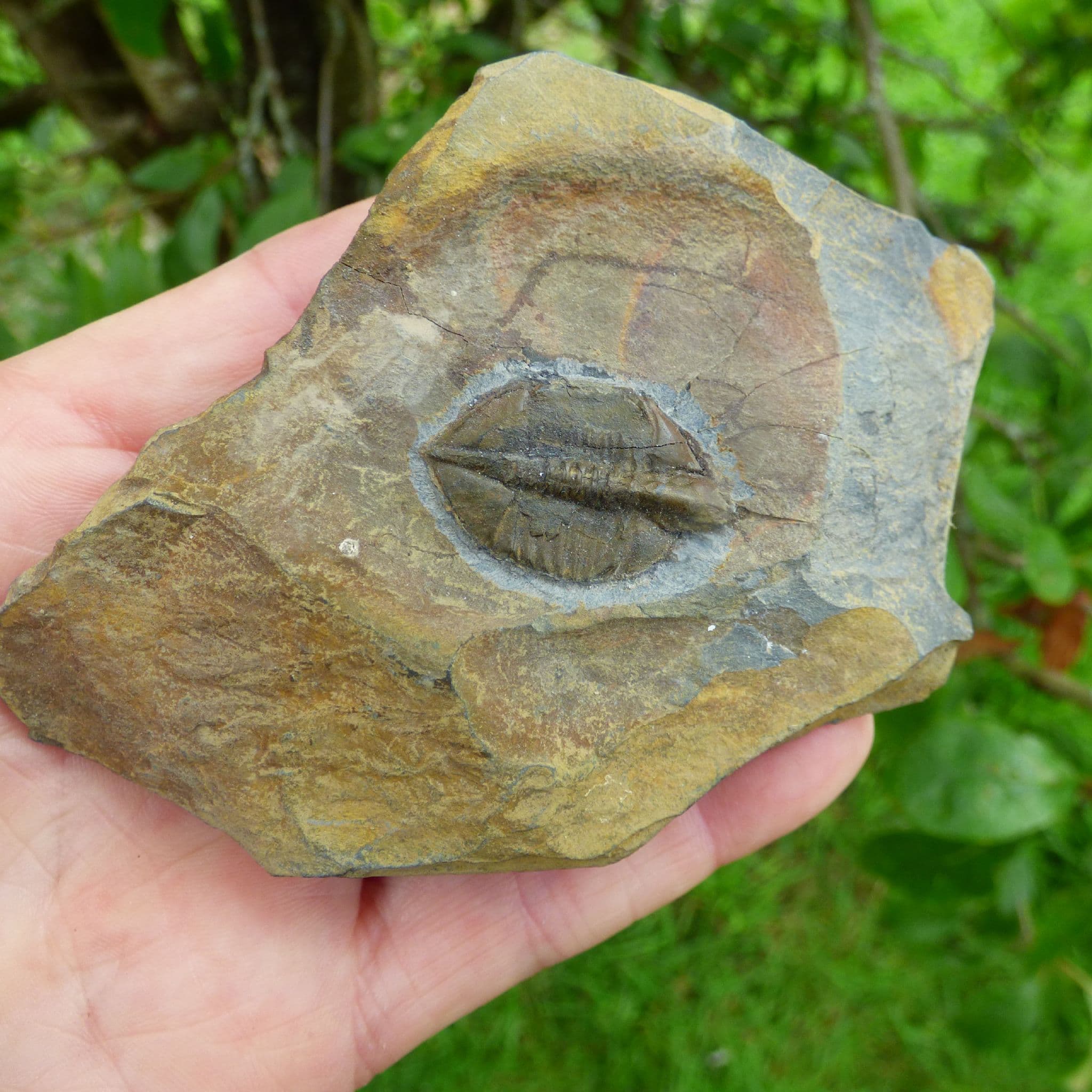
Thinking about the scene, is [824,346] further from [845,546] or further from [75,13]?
[75,13]

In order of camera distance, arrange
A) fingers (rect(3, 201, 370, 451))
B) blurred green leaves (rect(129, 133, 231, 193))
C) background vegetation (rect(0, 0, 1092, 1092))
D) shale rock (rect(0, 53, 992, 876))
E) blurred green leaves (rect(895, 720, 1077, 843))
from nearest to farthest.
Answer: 1. shale rock (rect(0, 53, 992, 876))
2. blurred green leaves (rect(895, 720, 1077, 843))
3. fingers (rect(3, 201, 370, 451))
4. background vegetation (rect(0, 0, 1092, 1092))
5. blurred green leaves (rect(129, 133, 231, 193))

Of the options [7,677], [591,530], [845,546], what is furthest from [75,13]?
[845,546]

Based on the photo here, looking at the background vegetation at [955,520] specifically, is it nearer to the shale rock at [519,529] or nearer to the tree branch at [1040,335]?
the tree branch at [1040,335]

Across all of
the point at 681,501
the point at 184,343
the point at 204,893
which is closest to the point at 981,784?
the point at 681,501

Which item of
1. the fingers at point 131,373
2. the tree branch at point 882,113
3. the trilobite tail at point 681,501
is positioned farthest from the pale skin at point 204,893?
the tree branch at point 882,113

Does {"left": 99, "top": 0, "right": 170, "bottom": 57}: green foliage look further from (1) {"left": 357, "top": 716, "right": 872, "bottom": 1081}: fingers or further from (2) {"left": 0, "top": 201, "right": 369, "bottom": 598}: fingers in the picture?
(1) {"left": 357, "top": 716, "right": 872, "bottom": 1081}: fingers

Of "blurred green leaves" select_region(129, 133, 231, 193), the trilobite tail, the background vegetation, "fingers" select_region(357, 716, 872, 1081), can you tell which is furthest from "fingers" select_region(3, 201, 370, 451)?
"fingers" select_region(357, 716, 872, 1081)

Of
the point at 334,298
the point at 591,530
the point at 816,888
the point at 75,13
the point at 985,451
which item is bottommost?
the point at 816,888
